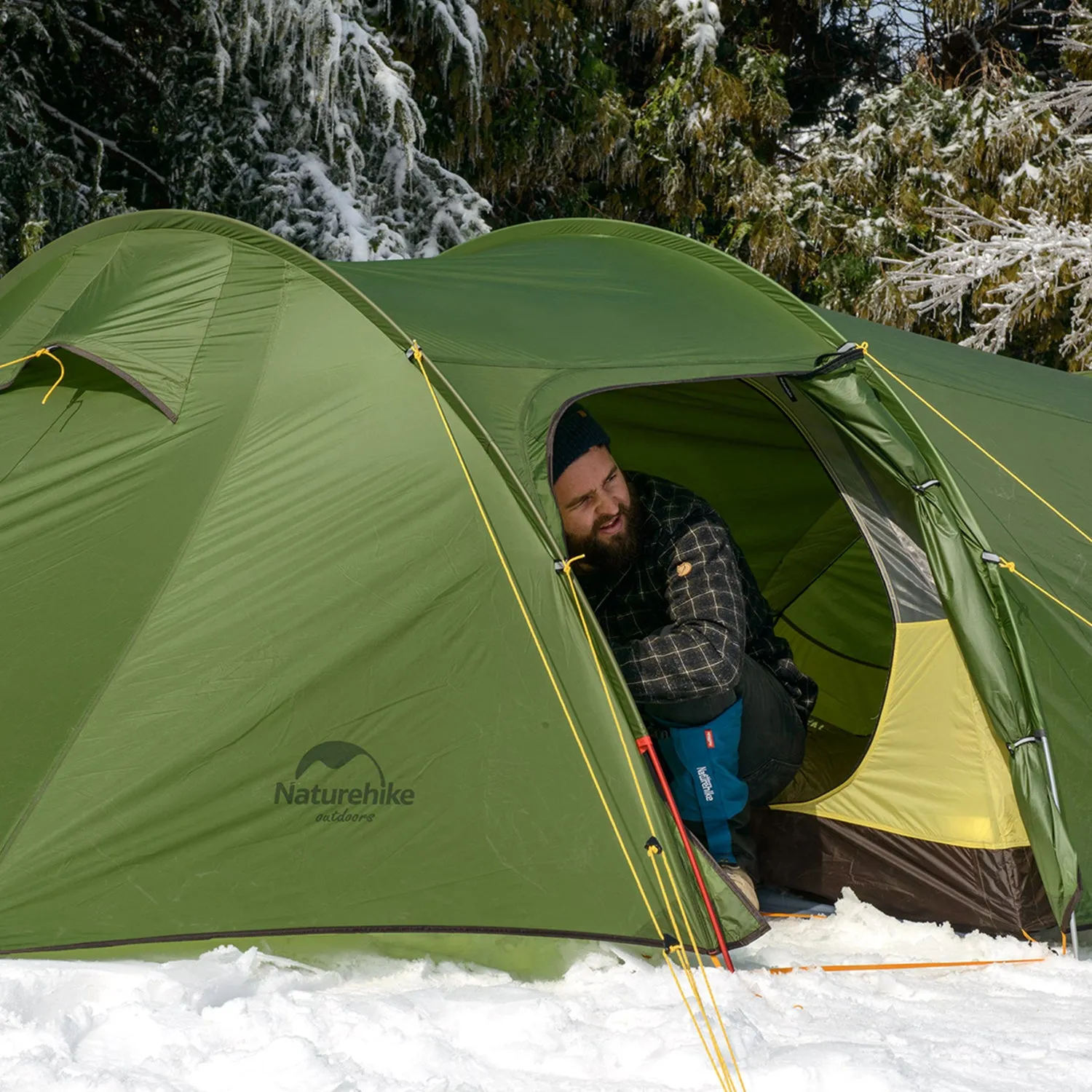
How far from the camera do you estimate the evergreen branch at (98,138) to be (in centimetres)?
800

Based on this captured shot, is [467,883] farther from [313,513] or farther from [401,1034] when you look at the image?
[313,513]

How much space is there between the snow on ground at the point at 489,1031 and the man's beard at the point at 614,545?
3.57ft

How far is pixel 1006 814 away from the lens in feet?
10.4

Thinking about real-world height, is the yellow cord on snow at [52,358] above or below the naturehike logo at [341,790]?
above

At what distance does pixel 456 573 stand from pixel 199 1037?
1.04 metres

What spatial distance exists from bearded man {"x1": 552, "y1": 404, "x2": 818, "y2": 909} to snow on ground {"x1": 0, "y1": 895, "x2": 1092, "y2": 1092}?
0.60 meters

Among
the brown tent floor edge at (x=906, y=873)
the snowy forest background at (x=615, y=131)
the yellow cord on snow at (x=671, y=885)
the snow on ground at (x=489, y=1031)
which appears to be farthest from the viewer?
the snowy forest background at (x=615, y=131)

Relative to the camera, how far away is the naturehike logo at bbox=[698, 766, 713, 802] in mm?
3201

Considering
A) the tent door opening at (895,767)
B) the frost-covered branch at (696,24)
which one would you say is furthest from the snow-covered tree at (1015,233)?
the tent door opening at (895,767)

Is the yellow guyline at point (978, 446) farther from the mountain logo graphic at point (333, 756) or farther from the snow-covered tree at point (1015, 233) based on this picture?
the snow-covered tree at point (1015, 233)

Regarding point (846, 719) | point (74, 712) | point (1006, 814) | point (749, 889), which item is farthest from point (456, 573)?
point (846, 719)

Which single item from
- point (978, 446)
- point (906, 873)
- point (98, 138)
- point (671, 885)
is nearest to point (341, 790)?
point (671, 885)

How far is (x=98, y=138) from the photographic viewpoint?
8.00 m

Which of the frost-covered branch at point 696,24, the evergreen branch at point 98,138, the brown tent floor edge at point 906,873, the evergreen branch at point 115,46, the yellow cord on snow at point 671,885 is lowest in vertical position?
the brown tent floor edge at point 906,873
